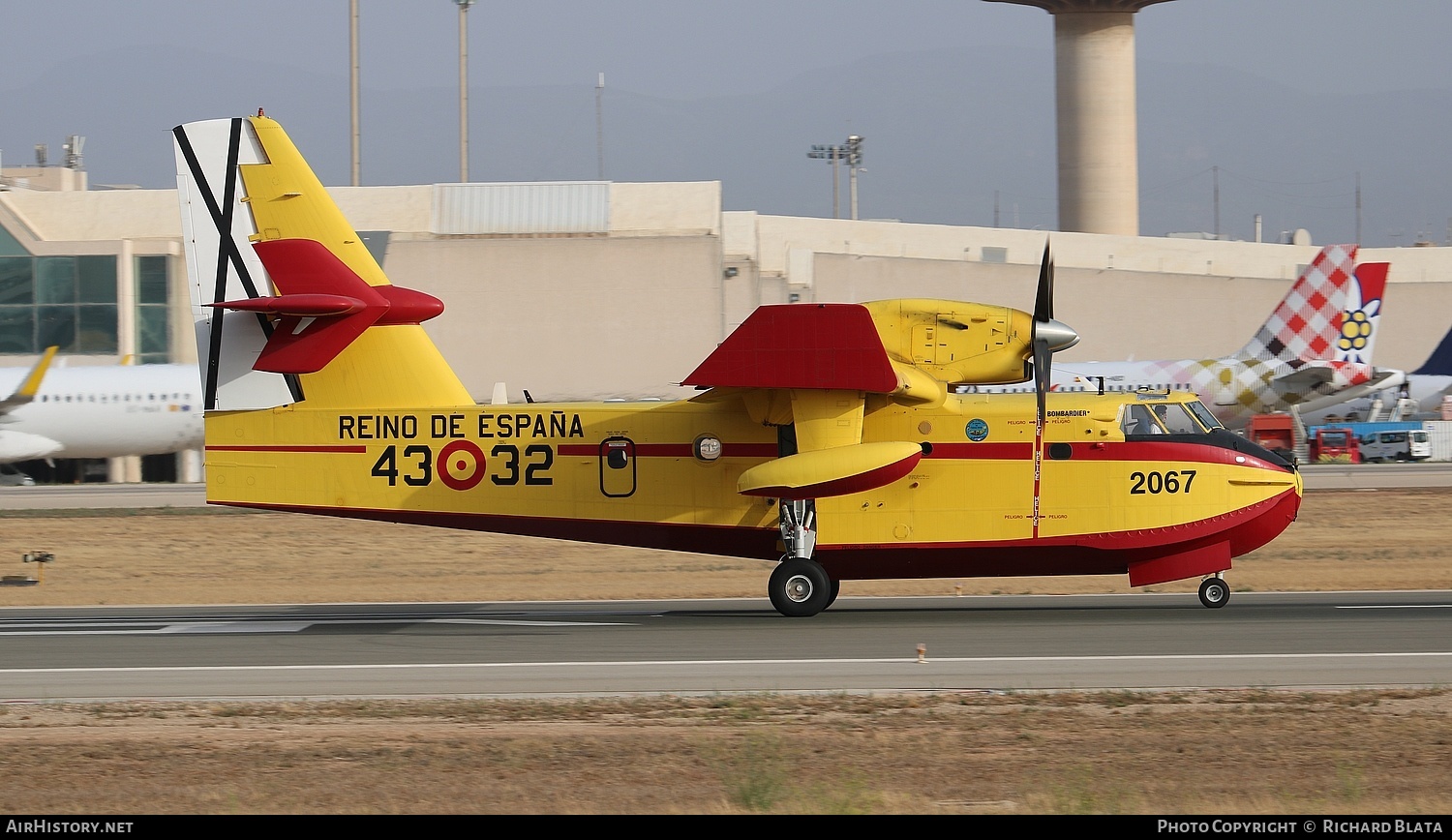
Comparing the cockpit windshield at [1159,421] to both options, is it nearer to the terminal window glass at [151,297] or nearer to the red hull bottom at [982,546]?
the red hull bottom at [982,546]

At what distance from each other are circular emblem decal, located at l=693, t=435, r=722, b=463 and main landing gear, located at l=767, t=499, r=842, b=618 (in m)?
1.11

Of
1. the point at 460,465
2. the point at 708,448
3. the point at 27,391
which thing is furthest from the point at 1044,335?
the point at 27,391

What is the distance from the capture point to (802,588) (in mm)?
18344

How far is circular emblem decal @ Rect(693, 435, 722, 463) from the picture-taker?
18750 millimetres

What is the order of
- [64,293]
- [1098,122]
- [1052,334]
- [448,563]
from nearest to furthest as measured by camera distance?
[1052,334] < [448,563] < [64,293] < [1098,122]

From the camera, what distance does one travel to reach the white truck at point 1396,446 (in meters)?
51.0

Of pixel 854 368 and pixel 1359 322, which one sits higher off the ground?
pixel 1359 322

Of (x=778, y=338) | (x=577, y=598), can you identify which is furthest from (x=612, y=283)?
(x=778, y=338)

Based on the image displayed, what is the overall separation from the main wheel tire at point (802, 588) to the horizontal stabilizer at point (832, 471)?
103 cm

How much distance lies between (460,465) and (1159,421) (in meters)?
9.16

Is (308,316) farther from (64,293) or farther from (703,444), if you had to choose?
(64,293)

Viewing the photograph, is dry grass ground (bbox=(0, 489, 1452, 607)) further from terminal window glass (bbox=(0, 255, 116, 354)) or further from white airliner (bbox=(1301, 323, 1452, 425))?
white airliner (bbox=(1301, 323, 1452, 425))

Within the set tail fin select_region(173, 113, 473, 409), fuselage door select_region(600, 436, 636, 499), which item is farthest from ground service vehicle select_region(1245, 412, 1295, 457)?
tail fin select_region(173, 113, 473, 409)
